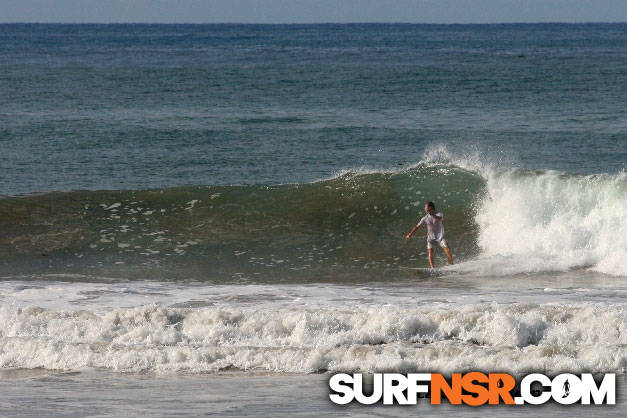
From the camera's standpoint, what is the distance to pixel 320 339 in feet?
35.7

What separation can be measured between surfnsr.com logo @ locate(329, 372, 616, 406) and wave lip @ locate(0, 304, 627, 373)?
9.5 inches

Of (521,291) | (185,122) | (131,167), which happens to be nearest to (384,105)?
(185,122)

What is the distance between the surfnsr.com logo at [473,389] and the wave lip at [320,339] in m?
0.24

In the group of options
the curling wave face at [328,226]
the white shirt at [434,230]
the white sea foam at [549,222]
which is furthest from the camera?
the curling wave face at [328,226]

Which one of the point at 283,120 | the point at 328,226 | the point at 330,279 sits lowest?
the point at 330,279

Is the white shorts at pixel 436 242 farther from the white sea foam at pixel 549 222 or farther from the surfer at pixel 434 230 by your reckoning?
the white sea foam at pixel 549 222

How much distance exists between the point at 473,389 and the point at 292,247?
31.2 feet

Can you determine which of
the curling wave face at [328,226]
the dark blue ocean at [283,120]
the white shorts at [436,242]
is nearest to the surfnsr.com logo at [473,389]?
the curling wave face at [328,226]

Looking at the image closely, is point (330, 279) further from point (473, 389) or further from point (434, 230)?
point (473, 389)

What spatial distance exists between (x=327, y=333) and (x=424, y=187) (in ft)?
36.9

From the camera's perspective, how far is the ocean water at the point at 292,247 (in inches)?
401

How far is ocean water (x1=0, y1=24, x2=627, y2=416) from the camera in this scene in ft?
33.4

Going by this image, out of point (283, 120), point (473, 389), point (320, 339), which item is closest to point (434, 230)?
point (320, 339)

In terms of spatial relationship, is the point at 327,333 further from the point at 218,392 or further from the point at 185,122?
the point at 185,122
